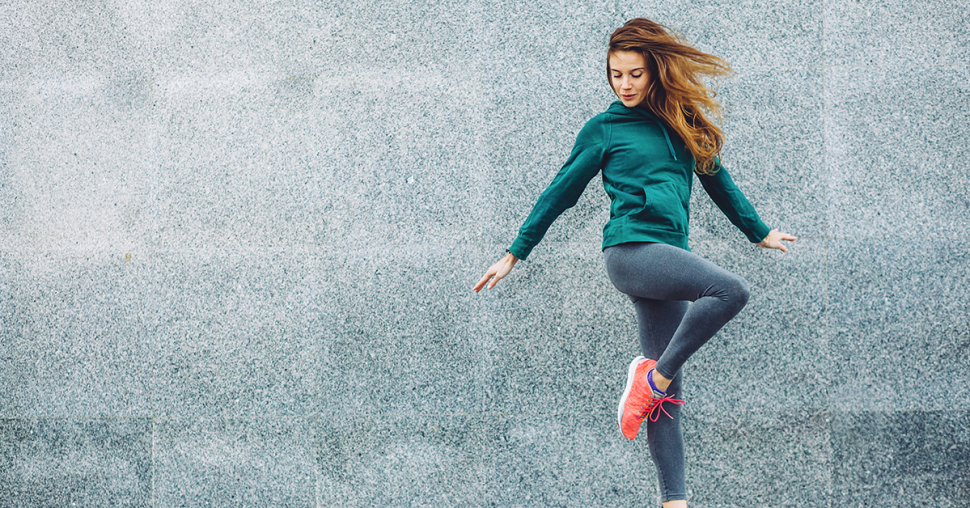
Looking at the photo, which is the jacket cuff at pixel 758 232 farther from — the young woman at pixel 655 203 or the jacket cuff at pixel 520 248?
the jacket cuff at pixel 520 248

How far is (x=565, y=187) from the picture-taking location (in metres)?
2.58

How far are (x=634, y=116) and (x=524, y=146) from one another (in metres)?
0.81

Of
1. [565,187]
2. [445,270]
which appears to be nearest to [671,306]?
[565,187]

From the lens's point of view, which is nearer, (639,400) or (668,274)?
(668,274)

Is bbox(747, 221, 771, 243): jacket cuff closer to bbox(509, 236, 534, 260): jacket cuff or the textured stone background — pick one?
the textured stone background

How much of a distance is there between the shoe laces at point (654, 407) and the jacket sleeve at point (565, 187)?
0.81 metres

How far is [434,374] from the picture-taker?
3.27 metres

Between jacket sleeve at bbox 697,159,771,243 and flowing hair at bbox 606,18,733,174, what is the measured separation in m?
0.08

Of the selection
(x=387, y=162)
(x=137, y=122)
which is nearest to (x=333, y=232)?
(x=387, y=162)

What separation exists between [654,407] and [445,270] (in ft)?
4.27

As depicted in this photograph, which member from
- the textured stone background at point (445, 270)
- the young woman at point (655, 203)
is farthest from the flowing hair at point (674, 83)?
the textured stone background at point (445, 270)

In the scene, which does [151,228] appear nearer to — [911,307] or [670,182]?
[670,182]

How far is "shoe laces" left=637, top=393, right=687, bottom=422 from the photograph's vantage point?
2543 millimetres

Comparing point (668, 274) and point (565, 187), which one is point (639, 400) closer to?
point (668, 274)
